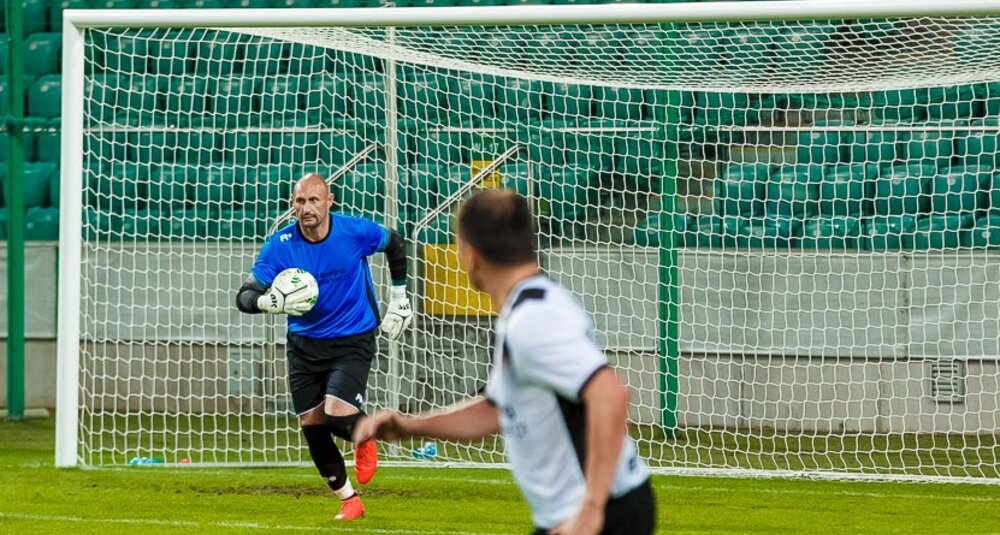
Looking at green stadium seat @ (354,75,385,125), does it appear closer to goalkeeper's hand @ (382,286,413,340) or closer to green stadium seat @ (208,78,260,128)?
green stadium seat @ (208,78,260,128)

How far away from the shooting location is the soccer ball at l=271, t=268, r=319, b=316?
7953 millimetres

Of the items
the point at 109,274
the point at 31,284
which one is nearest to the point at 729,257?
the point at 109,274

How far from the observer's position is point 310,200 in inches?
320

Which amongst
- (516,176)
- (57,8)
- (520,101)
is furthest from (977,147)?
(57,8)

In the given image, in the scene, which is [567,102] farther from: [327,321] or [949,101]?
[327,321]

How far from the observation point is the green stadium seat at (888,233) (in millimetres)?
11570

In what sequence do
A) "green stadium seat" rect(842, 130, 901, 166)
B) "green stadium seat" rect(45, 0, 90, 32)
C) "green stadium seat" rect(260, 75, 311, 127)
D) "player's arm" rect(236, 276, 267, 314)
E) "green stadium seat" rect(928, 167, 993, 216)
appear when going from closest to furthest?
"player's arm" rect(236, 276, 267, 314) → "green stadium seat" rect(928, 167, 993, 216) → "green stadium seat" rect(842, 130, 901, 166) → "green stadium seat" rect(260, 75, 311, 127) → "green stadium seat" rect(45, 0, 90, 32)

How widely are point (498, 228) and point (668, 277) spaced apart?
800 cm

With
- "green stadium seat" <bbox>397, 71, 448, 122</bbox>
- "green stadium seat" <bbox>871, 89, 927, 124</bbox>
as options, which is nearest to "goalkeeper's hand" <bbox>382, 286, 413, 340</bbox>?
"green stadium seat" <bbox>397, 71, 448, 122</bbox>

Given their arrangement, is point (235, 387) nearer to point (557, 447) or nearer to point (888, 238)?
point (888, 238)

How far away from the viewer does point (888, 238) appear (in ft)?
38.7

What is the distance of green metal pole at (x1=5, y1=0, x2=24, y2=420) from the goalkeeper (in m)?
4.89

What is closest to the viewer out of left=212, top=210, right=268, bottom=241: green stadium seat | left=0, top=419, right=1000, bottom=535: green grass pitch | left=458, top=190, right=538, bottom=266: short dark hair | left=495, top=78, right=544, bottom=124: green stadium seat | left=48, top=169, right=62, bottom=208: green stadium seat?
left=458, top=190, right=538, bottom=266: short dark hair

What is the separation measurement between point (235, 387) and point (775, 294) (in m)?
4.33
